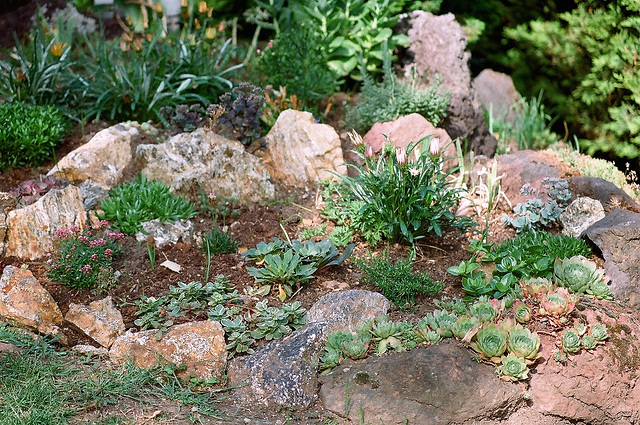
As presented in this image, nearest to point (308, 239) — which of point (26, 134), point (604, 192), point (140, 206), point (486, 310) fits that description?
point (140, 206)

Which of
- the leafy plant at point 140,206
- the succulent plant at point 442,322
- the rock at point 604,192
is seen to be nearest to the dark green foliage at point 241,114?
the leafy plant at point 140,206

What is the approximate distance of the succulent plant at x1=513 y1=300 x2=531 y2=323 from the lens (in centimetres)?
423

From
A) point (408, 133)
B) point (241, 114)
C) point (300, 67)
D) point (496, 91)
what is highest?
point (300, 67)

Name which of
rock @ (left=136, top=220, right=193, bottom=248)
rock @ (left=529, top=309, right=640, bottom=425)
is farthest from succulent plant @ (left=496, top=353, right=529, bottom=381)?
rock @ (left=136, top=220, right=193, bottom=248)

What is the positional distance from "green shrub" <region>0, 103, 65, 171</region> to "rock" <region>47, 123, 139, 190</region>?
36cm

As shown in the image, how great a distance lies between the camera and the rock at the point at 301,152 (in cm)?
631

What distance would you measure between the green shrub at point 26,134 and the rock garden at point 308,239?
3cm

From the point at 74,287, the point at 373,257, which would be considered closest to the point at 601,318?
the point at 373,257

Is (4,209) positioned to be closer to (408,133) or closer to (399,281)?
(399,281)

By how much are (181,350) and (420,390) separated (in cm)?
152

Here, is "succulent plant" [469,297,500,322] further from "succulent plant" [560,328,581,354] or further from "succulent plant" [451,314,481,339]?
"succulent plant" [560,328,581,354]

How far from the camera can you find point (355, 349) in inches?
158

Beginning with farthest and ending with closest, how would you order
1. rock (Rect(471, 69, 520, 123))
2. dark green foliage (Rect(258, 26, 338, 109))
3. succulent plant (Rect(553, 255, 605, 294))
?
rock (Rect(471, 69, 520, 123)) < dark green foliage (Rect(258, 26, 338, 109)) < succulent plant (Rect(553, 255, 605, 294))

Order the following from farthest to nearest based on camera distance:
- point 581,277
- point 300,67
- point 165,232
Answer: point 300,67, point 165,232, point 581,277
